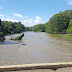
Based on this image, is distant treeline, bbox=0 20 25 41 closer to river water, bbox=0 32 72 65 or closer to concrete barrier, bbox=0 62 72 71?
river water, bbox=0 32 72 65

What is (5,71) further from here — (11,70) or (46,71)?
(46,71)

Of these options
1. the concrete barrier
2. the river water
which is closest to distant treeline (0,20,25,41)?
the river water

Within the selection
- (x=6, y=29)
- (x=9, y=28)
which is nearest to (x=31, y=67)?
(x=6, y=29)

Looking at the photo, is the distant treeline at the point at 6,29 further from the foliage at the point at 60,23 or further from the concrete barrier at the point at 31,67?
the foliage at the point at 60,23

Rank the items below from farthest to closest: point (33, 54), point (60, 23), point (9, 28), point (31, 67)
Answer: point (9, 28) → point (60, 23) → point (33, 54) → point (31, 67)

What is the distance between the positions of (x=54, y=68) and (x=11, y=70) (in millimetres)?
2184

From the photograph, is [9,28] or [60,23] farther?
[9,28]

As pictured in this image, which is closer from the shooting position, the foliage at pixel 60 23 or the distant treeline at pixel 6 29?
the distant treeline at pixel 6 29

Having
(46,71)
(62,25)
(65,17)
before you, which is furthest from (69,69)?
Answer: (65,17)

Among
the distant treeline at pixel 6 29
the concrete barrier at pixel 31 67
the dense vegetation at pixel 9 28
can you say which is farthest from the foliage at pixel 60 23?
the concrete barrier at pixel 31 67

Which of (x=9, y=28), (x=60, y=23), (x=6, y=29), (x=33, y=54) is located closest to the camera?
(x=33, y=54)

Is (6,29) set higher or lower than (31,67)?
higher

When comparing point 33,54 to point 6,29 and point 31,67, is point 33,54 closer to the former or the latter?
point 31,67

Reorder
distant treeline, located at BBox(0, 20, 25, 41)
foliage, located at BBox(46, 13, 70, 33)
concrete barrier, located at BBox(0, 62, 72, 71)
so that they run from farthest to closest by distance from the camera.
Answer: foliage, located at BBox(46, 13, 70, 33)
distant treeline, located at BBox(0, 20, 25, 41)
concrete barrier, located at BBox(0, 62, 72, 71)
